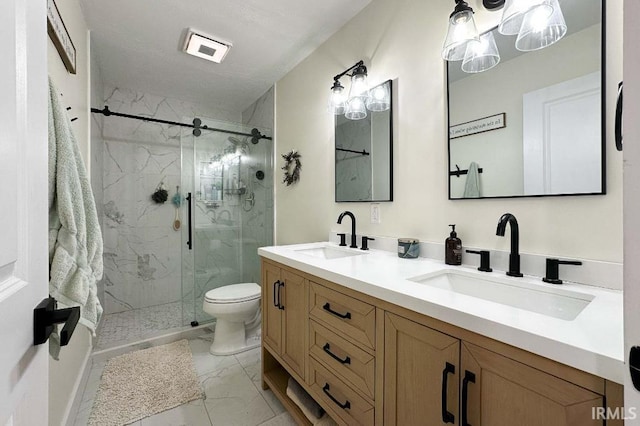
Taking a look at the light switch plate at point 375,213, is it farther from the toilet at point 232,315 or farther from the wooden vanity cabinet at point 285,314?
the toilet at point 232,315

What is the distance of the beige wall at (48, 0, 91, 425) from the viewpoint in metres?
1.26

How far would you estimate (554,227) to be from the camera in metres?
1.02

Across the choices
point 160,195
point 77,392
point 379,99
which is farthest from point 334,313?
point 160,195

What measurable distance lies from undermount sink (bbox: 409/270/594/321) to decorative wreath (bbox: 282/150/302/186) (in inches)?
63.7

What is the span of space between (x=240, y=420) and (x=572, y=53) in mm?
2244

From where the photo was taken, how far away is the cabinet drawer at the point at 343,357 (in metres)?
0.97

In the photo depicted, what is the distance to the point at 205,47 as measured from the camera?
217cm

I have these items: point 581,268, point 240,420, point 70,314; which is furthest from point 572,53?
point 240,420

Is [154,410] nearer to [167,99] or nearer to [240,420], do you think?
[240,420]

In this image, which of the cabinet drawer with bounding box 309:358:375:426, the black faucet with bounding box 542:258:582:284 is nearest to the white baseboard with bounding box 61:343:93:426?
the cabinet drawer with bounding box 309:358:375:426

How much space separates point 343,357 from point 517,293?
690mm

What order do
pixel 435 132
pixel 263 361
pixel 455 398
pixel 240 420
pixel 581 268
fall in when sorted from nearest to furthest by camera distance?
pixel 455 398 → pixel 581 268 → pixel 435 132 → pixel 240 420 → pixel 263 361

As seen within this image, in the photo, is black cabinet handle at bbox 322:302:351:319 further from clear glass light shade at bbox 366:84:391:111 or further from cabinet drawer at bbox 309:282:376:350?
clear glass light shade at bbox 366:84:391:111

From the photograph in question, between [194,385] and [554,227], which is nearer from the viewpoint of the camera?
[554,227]
